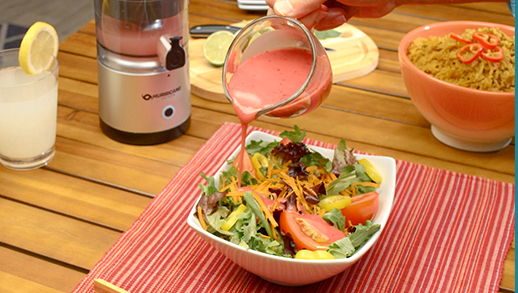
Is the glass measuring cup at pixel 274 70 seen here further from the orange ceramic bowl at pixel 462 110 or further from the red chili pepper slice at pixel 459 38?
the red chili pepper slice at pixel 459 38

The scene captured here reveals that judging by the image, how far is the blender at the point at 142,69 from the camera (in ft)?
4.37

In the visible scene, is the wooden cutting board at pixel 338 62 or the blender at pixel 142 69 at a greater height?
the blender at pixel 142 69

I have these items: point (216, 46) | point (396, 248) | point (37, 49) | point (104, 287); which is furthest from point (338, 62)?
point (104, 287)

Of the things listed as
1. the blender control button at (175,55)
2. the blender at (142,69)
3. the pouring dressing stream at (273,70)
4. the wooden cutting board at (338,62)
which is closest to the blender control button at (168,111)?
the blender at (142,69)

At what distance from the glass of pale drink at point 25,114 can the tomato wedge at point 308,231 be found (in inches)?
26.3

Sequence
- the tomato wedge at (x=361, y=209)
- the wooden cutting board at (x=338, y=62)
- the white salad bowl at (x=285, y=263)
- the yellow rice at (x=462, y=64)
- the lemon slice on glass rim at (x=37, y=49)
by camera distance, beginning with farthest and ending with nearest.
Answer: the wooden cutting board at (x=338, y=62), the yellow rice at (x=462, y=64), the lemon slice on glass rim at (x=37, y=49), the tomato wedge at (x=361, y=209), the white salad bowl at (x=285, y=263)

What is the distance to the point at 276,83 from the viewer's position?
40.0 inches

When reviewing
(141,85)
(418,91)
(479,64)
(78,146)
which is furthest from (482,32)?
(78,146)

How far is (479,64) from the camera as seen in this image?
54.4 inches

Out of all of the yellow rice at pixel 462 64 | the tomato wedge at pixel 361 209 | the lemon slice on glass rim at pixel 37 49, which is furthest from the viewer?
the yellow rice at pixel 462 64

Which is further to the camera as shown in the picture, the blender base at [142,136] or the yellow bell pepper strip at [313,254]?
the blender base at [142,136]

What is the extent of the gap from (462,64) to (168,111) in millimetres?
750

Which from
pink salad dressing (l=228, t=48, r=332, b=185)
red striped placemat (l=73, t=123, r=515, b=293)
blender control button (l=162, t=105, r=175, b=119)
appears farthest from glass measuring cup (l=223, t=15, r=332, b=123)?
blender control button (l=162, t=105, r=175, b=119)

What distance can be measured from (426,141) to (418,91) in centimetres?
17
